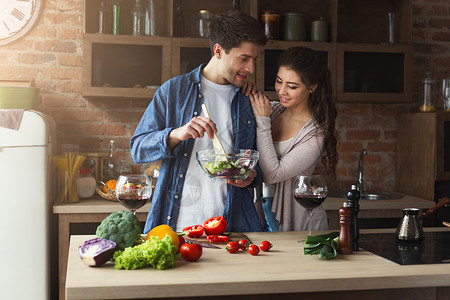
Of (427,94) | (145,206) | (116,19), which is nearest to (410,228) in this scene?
(145,206)

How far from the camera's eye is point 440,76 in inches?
161

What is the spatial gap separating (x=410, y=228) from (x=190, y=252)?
85 centimetres

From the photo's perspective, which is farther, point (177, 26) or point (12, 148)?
point (177, 26)

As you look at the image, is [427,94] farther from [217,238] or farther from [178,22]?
[217,238]

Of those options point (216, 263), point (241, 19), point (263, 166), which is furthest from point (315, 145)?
point (216, 263)

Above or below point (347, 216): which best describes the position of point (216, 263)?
below

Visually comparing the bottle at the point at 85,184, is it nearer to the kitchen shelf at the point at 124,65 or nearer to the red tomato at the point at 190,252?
the kitchen shelf at the point at 124,65

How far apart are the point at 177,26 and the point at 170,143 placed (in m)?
1.52

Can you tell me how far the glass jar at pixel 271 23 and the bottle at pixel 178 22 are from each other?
535 millimetres

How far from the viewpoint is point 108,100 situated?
368cm

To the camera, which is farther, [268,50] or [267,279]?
[268,50]

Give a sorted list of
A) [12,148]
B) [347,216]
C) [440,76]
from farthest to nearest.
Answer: [440,76] → [12,148] → [347,216]

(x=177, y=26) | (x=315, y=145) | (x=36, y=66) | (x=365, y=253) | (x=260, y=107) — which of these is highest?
(x=177, y=26)

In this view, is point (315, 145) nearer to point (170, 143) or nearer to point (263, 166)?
point (263, 166)
